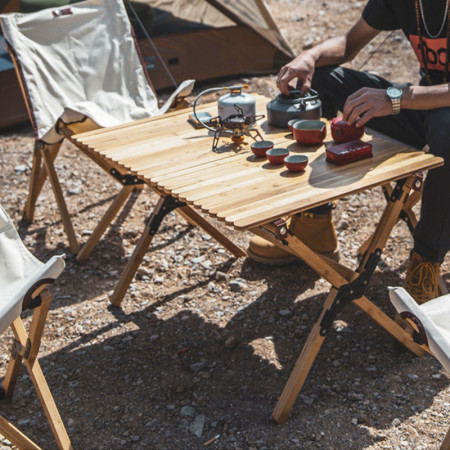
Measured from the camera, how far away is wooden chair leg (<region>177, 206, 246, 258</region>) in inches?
124

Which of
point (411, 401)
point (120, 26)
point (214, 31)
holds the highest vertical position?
point (120, 26)

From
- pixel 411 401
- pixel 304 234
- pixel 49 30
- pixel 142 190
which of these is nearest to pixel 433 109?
pixel 304 234

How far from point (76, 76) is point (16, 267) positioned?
1.89 meters

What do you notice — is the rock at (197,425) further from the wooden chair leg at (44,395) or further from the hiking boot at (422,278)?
the hiking boot at (422,278)

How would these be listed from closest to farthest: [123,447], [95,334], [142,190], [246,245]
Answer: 1. [123,447]
2. [95,334]
3. [246,245]
4. [142,190]

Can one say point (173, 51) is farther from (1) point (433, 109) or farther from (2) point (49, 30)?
(1) point (433, 109)

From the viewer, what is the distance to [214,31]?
5457 millimetres

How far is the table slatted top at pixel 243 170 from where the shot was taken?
6.64 ft

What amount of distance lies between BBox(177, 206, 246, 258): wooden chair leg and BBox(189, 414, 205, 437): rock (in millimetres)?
1079

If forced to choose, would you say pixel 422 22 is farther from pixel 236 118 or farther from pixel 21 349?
pixel 21 349

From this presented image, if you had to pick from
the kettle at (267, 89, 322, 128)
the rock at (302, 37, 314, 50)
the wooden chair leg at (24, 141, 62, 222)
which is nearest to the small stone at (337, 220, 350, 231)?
the kettle at (267, 89, 322, 128)

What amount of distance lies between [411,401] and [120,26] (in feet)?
8.77

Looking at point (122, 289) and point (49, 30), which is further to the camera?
point (49, 30)

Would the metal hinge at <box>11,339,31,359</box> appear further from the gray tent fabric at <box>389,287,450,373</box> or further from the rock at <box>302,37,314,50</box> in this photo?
the rock at <box>302,37,314,50</box>
